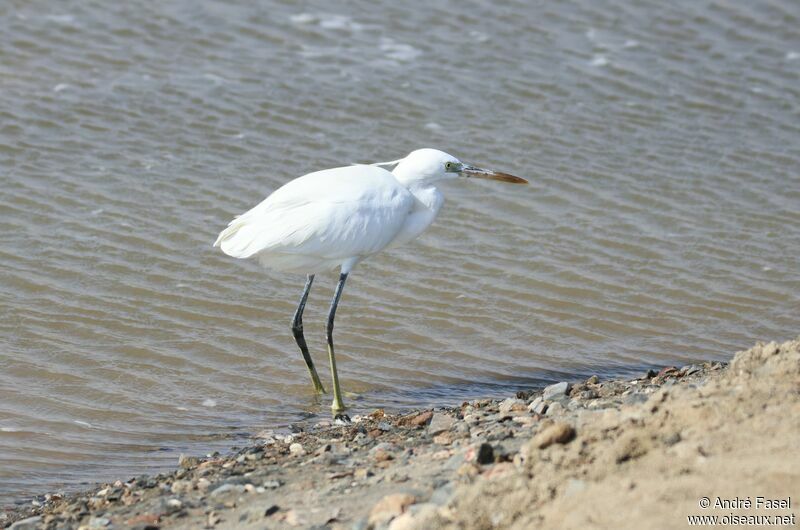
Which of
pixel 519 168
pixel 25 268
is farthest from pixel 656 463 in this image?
pixel 519 168

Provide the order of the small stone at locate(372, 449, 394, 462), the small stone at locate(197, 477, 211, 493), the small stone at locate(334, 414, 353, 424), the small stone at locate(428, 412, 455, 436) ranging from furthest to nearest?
1. the small stone at locate(334, 414, 353, 424)
2. the small stone at locate(428, 412, 455, 436)
3. the small stone at locate(372, 449, 394, 462)
4. the small stone at locate(197, 477, 211, 493)

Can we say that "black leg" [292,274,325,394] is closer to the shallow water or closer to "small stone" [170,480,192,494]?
the shallow water

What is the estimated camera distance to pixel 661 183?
30.7 feet

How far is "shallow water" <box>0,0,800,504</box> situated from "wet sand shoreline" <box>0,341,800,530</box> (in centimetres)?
76

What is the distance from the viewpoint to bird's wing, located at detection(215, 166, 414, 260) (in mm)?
6043

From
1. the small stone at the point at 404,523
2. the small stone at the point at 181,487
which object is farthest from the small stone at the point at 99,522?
the small stone at the point at 404,523

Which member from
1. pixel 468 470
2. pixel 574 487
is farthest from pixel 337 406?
pixel 574 487

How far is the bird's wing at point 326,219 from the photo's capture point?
238 inches

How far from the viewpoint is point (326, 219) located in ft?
19.8

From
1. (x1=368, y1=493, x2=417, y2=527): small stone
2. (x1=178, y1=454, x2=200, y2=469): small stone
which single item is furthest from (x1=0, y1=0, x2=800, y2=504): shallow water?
(x1=368, y1=493, x2=417, y2=527): small stone

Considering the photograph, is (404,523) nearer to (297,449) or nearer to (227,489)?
(227,489)

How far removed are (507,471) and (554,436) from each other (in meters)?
0.20

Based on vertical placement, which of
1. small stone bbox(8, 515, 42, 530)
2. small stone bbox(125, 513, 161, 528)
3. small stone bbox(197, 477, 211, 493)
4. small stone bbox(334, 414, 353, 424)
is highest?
small stone bbox(197, 477, 211, 493)

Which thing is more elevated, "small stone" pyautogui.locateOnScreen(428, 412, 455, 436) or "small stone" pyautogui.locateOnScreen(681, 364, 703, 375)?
"small stone" pyautogui.locateOnScreen(681, 364, 703, 375)
